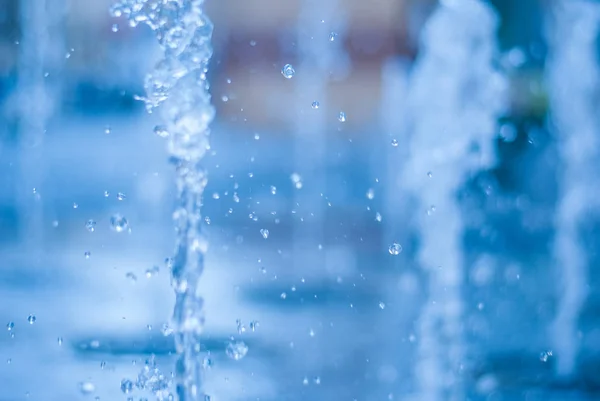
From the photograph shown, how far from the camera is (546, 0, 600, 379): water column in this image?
13.0 ft

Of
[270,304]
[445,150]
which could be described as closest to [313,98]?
[445,150]

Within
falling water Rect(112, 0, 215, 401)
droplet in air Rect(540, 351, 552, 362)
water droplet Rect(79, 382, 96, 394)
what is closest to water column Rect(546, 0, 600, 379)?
droplet in air Rect(540, 351, 552, 362)

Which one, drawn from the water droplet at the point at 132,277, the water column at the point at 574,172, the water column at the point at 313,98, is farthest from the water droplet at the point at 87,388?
the water column at the point at 313,98

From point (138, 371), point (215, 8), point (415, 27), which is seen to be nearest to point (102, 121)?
point (215, 8)

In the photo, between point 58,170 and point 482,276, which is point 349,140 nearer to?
point 58,170

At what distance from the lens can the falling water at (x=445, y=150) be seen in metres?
3.81

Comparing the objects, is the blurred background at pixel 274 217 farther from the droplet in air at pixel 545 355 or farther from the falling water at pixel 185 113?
the falling water at pixel 185 113

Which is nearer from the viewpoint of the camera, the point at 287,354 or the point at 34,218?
the point at 287,354

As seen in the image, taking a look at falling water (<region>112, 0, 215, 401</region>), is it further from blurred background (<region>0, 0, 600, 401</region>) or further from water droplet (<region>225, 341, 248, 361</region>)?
water droplet (<region>225, 341, 248, 361</region>)

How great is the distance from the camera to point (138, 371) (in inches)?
129

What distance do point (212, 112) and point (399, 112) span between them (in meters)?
7.94

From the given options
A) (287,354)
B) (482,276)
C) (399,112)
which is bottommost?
(287,354)

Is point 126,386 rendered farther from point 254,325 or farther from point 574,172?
point 574,172

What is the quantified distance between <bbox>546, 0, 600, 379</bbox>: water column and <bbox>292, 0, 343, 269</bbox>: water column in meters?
2.04
